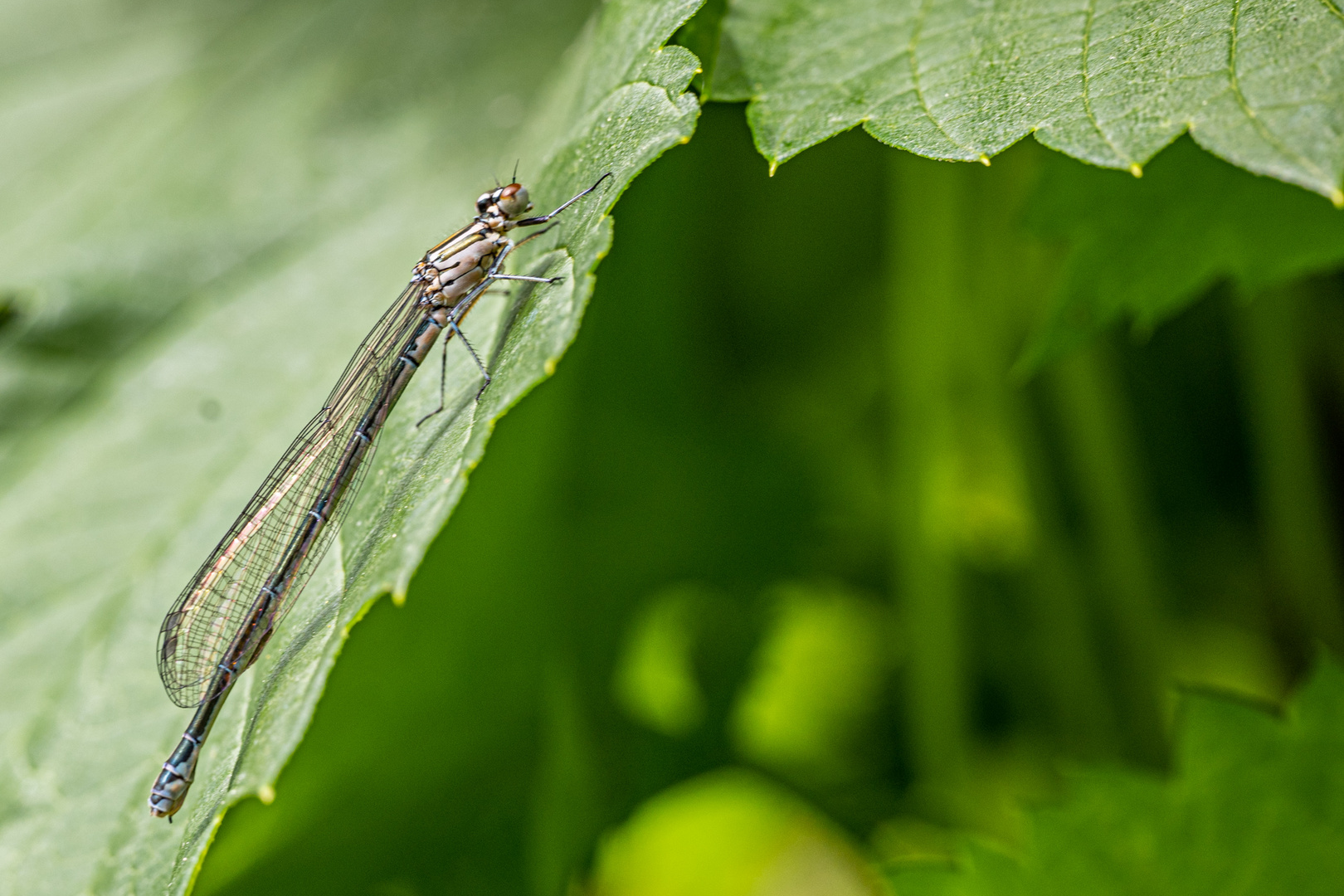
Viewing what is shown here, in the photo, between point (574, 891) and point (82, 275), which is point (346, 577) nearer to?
point (574, 891)

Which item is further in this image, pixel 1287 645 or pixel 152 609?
pixel 1287 645

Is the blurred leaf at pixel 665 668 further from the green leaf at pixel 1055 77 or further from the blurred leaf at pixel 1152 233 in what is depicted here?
the green leaf at pixel 1055 77

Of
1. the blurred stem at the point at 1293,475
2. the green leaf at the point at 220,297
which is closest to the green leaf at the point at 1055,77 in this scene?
the green leaf at the point at 220,297

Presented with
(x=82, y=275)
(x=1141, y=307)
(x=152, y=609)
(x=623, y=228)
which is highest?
(x=82, y=275)

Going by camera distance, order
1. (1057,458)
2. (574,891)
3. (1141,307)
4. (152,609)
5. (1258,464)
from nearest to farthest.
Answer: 1. (1141,307)
2. (152,609)
3. (574,891)
4. (1258,464)
5. (1057,458)

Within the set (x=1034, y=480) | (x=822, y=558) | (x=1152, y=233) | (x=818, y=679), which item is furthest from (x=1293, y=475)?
(x=818, y=679)

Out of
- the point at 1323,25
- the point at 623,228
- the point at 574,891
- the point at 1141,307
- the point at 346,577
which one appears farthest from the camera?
the point at 623,228

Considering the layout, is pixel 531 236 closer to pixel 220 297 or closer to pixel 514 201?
pixel 514 201

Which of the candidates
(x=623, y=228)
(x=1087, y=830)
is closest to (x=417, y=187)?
(x=623, y=228)

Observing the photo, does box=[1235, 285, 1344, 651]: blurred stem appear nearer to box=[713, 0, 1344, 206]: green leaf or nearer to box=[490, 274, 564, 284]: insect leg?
box=[713, 0, 1344, 206]: green leaf
